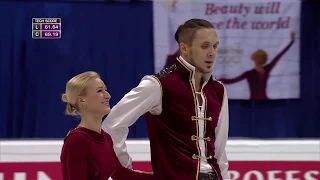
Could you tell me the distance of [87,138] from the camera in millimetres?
1271

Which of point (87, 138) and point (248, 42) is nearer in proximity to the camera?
point (87, 138)

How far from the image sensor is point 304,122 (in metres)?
3.27

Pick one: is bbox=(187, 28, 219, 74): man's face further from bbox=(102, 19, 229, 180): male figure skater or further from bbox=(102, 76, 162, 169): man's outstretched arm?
bbox=(102, 76, 162, 169): man's outstretched arm

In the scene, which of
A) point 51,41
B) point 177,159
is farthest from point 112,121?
point 51,41

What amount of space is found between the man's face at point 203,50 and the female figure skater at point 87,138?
0.85ft

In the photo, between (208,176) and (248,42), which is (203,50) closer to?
(208,176)

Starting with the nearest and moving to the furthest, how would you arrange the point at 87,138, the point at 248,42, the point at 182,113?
1. the point at 87,138
2. the point at 182,113
3. the point at 248,42

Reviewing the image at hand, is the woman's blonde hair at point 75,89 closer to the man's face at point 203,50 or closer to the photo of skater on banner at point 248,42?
the man's face at point 203,50

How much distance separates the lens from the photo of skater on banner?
3137 mm

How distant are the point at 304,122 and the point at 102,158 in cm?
220
